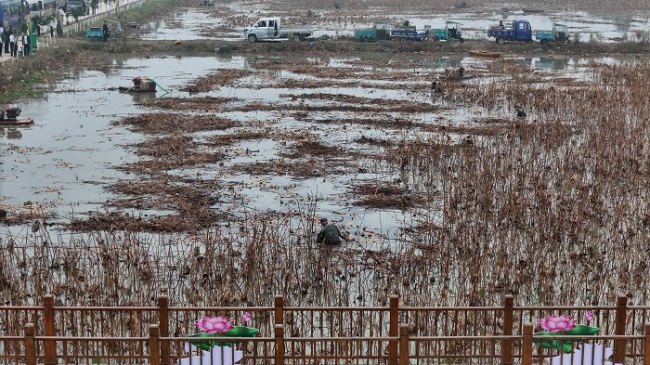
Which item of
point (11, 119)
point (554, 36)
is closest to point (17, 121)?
point (11, 119)

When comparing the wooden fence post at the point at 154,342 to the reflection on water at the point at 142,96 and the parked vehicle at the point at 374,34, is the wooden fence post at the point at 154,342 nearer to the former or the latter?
the reflection on water at the point at 142,96

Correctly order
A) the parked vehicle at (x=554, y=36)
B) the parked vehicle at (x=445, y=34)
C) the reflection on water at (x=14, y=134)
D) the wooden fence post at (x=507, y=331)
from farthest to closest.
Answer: the parked vehicle at (x=445, y=34) → the parked vehicle at (x=554, y=36) → the reflection on water at (x=14, y=134) → the wooden fence post at (x=507, y=331)

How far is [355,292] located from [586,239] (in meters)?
4.45

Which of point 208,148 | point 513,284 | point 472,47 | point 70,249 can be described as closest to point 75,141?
point 208,148

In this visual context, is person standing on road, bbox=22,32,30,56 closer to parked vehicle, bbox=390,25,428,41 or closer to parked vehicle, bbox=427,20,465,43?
parked vehicle, bbox=390,25,428,41

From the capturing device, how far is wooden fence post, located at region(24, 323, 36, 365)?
6.74 meters

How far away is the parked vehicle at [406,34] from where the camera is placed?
153ft

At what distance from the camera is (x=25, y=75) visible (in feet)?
108

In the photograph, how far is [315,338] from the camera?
7.05 meters

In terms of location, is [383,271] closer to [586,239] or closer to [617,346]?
[586,239]

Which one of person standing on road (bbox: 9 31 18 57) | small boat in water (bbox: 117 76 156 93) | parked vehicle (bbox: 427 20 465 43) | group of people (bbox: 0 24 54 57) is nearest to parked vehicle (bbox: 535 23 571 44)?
parked vehicle (bbox: 427 20 465 43)

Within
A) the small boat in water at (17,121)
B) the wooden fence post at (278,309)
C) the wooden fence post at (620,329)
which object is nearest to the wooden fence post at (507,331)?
the wooden fence post at (620,329)

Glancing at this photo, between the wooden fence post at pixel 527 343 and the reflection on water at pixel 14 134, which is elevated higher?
the wooden fence post at pixel 527 343

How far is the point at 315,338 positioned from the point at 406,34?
134 ft
